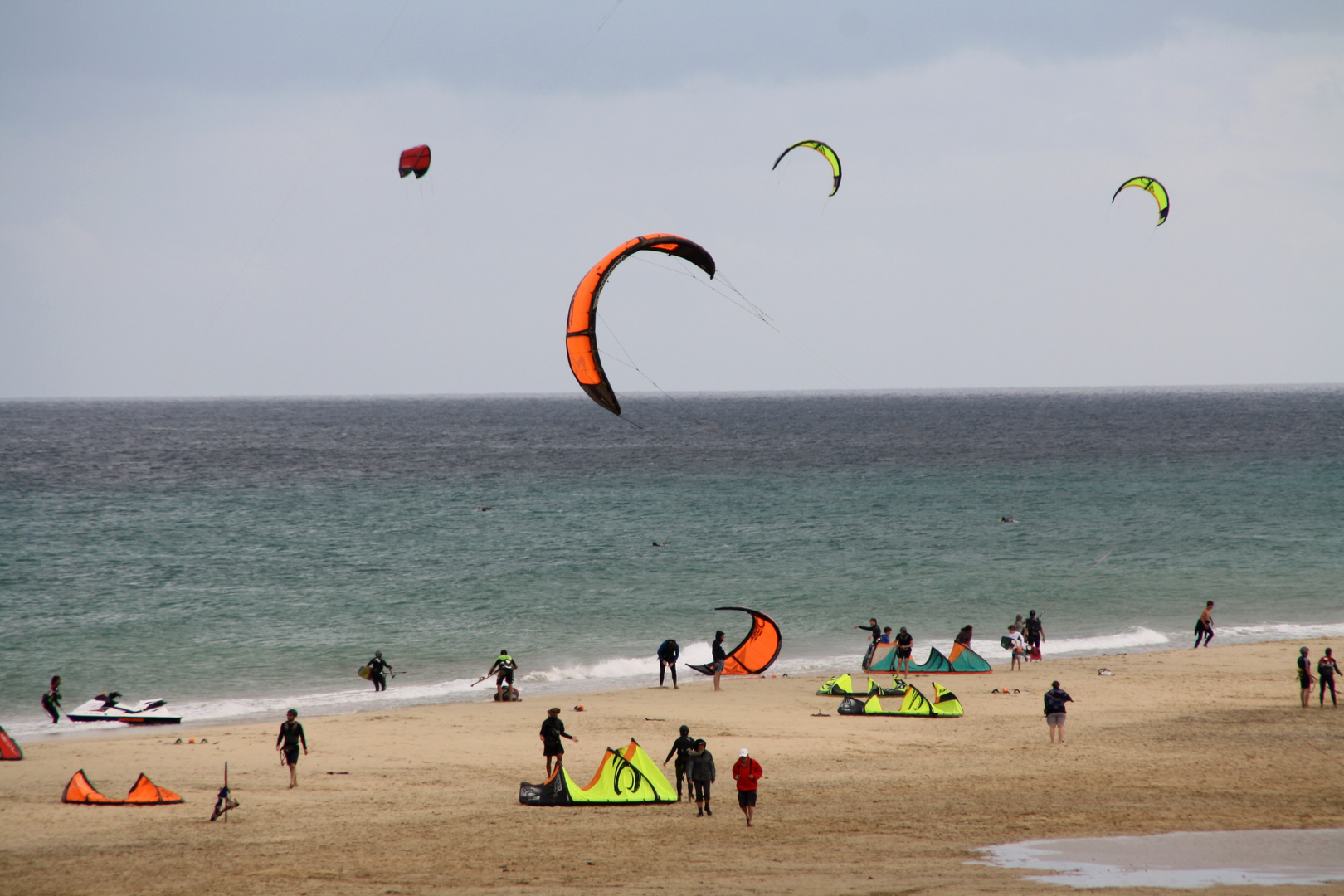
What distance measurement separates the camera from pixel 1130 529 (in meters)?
42.5

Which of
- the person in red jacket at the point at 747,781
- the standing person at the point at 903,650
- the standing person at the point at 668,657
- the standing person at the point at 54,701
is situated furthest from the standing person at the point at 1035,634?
the standing person at the point at 54,701

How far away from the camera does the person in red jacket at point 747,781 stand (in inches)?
445

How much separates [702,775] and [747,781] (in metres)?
0.72

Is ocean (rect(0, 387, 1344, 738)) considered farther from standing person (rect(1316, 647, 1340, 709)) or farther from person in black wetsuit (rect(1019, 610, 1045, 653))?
standing person (rect(1316, 647, 1340, 709))

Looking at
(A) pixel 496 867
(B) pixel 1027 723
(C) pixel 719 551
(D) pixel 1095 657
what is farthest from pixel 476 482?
(A) pixel 496 867

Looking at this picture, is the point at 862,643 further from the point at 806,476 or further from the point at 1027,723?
the point at 806,476

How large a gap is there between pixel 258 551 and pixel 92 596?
8.33 m

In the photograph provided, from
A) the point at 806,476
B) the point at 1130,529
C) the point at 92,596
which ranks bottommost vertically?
the point at 92,596

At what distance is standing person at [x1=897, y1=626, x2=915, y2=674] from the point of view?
2108cm

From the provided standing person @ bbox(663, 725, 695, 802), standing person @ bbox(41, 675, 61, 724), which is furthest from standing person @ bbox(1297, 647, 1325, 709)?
standing person @ bbox(41, 675, 61, 724)

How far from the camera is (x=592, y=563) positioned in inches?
1436

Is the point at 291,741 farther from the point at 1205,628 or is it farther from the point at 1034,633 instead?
the point at 1205,628

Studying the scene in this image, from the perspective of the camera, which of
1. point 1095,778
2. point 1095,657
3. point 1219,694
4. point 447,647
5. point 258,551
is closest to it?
point 1095,778

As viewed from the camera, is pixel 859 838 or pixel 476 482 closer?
pixel 859 838
